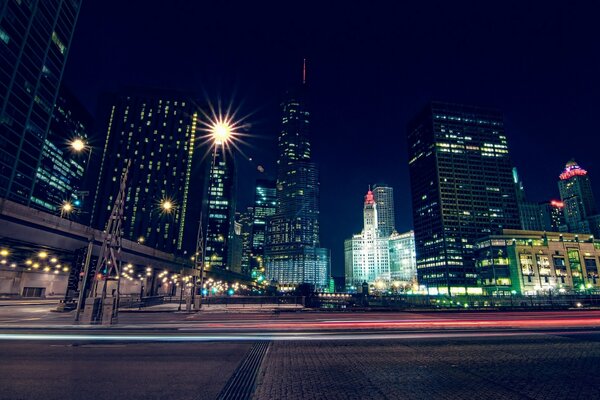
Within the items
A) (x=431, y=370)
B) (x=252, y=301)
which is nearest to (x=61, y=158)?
(x=252, y=301)

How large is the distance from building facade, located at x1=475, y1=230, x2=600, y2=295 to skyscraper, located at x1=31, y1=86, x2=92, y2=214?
18659 cm

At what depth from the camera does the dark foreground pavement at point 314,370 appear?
22.5 ft

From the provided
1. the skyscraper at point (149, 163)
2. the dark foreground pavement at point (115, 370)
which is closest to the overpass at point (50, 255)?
the dark foreground pavement at point (115, 370)

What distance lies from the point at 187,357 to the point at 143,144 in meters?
154

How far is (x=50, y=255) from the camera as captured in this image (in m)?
44.8

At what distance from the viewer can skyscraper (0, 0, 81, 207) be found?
7944 centimetres

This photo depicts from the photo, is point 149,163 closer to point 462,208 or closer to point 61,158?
point 61,158

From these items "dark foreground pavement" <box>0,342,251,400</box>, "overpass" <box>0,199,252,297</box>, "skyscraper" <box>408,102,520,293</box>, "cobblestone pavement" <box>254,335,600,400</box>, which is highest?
"skyscraper" <box>408,102,520,293</box>

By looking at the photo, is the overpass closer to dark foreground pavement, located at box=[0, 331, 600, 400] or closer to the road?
the road

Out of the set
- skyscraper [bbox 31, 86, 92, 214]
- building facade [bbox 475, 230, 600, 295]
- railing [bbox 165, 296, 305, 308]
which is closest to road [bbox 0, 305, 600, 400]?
railing [bbox 165, 296, 305, 308]

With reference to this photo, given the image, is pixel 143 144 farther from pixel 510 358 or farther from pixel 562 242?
pixel 562 242

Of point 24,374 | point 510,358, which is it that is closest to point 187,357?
point 24,374

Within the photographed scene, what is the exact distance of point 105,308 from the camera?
21.6 m

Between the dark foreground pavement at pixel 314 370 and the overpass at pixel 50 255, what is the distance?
21.8 metres
